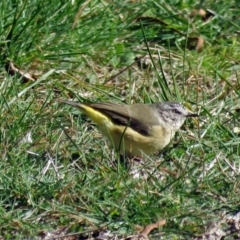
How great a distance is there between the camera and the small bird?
6871mm

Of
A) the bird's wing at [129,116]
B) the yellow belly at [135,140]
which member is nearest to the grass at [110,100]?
the yellow belly at [135,140]

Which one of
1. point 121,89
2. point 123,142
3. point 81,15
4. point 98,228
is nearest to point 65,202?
point 98,228

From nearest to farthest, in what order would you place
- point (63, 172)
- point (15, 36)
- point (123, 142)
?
point (63, 172) → point (123, 142) → point (15, 36)

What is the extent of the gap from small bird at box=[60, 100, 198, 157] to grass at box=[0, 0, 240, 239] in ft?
0.36

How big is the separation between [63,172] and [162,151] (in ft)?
3.31

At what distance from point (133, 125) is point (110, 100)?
719mm

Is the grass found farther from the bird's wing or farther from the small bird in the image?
the bird's wing

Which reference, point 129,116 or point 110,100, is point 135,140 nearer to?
point 129,116

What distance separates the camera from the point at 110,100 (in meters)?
7.65

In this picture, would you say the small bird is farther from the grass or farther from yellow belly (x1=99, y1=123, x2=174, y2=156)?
the grass

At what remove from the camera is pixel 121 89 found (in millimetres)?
7891

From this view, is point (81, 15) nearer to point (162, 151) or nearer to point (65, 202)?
point (162, 151)

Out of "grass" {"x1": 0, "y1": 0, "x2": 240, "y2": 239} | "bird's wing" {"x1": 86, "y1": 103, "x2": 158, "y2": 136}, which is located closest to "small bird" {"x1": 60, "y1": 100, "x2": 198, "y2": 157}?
"bird's wing" {"x1": 86, "y1": 103, "x2": 158, "y2": 136}

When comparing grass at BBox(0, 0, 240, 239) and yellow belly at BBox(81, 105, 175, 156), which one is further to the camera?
yellow belly at BBox(81, 105, 175, 156)
